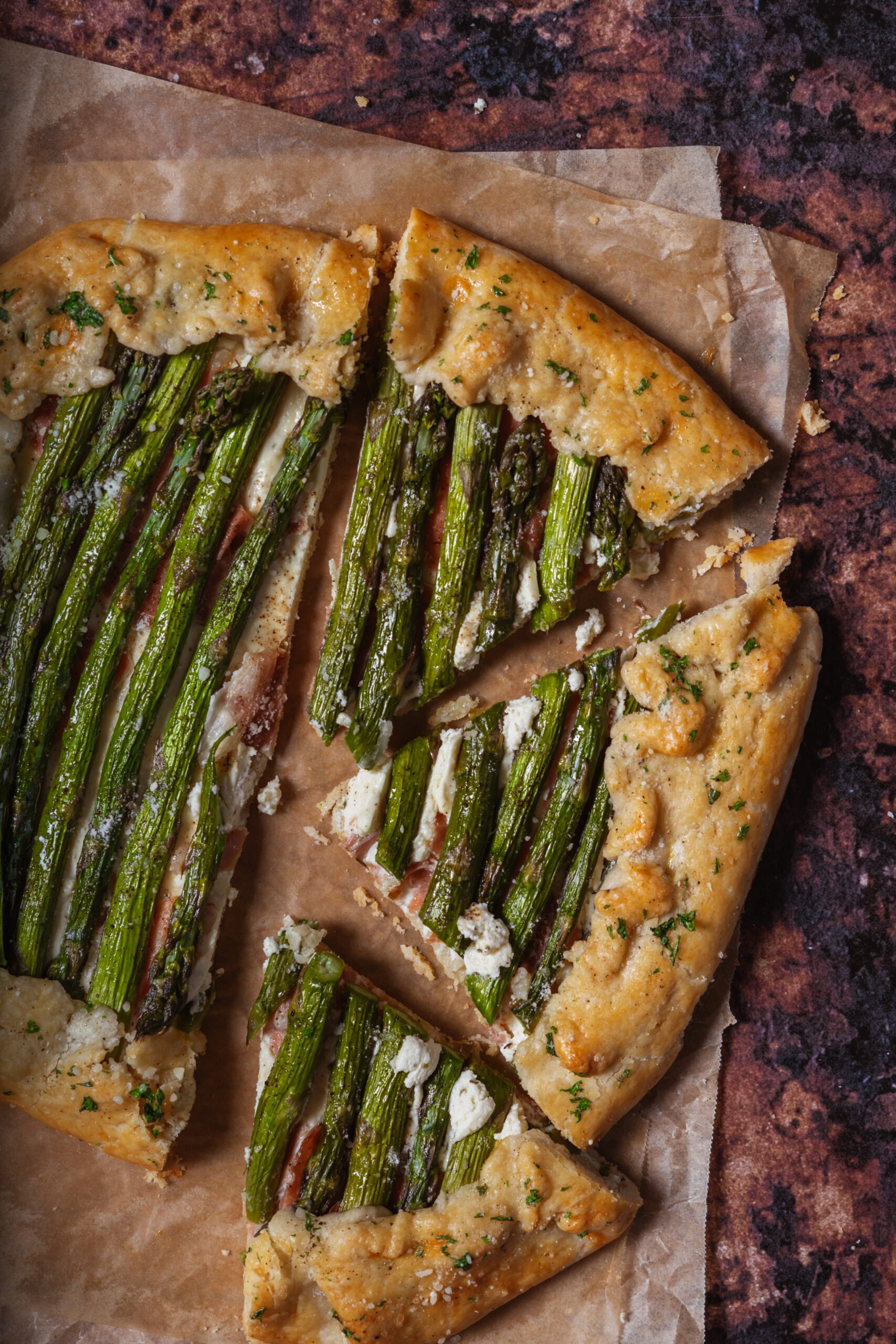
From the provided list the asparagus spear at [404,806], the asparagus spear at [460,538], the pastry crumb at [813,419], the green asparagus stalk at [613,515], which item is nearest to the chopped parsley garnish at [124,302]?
the asparagus spear at [460,538]

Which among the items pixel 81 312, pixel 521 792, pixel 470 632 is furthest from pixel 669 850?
pixel 81 312

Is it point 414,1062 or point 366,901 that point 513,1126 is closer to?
point 414,1062

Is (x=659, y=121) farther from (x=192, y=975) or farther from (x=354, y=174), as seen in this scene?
(x=192, y=975)

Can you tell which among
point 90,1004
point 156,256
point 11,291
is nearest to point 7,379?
point 11,291

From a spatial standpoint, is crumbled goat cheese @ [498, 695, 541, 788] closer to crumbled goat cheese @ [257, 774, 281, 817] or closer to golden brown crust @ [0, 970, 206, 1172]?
crumbled goat cheese @ [257, 774, 281, 817]

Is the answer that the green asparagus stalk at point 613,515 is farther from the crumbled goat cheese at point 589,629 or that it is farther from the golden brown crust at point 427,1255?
the golden brown crust at point 427,1255

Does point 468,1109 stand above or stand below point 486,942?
below

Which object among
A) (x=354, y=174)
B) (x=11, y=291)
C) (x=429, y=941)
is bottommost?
(x=429, y=941)
